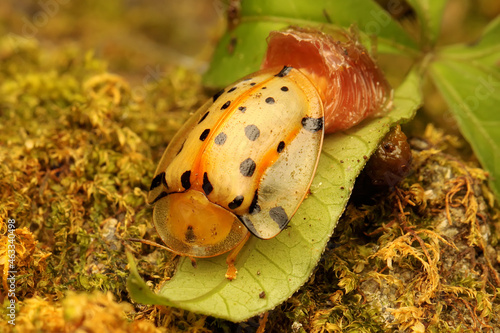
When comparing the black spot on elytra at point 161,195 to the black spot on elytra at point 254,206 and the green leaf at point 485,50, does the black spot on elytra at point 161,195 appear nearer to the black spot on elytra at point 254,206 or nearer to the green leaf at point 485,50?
the black spot on elytra at point 254,206

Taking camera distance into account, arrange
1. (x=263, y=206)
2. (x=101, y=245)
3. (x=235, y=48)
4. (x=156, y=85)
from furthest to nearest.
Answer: (x=156, y=85) → (x=235, y=48) → (x=101, y=245) → (x=263, y=206)

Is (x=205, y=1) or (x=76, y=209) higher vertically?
(x=205, y=1)

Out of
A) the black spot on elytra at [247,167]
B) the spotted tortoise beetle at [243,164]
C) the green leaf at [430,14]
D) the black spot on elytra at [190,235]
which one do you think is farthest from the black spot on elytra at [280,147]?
the green leaf at [430,14]

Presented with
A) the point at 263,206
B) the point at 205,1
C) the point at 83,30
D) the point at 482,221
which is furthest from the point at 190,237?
the point at 205,1

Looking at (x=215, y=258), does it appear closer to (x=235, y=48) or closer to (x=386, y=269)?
(x=386, y=269)

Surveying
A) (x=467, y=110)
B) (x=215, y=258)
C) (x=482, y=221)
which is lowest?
(x=215, y=258)

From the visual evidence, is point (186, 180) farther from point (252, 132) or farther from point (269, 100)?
point (269, 100)
